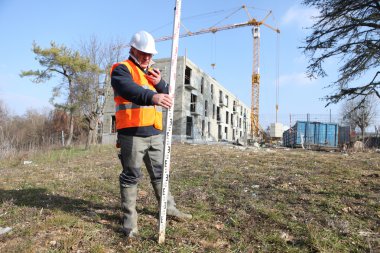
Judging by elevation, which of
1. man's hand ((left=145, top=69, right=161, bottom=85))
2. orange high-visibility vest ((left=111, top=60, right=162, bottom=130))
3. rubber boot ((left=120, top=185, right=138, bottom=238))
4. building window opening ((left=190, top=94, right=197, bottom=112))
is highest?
building window opening ((left=190, top=94, right=197, bottom=112))

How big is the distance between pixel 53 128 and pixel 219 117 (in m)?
22.9

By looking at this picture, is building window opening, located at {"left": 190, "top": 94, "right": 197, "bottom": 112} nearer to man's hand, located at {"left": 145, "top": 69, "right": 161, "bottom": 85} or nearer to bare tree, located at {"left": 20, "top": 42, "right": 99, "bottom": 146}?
bare tree, located at {"left": 20, "top": 42, "right": 99, "bottom": 146}

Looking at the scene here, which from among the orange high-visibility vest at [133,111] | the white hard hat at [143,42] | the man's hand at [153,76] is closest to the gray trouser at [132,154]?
the orange high-visibility vest at [133,111]

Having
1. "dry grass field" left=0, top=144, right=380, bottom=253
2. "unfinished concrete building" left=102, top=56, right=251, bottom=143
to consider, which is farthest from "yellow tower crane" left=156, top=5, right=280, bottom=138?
"dry grass field" left=0, top=144, right=380, bottom=253

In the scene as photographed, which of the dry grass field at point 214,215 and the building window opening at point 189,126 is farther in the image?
the building window opening at point 189,126

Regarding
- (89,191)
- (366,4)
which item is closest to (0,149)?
(89,191)

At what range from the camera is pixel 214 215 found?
3527 millimetres

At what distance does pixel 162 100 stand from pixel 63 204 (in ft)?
7.98

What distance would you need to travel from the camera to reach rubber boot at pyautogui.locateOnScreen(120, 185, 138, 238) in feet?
9.46

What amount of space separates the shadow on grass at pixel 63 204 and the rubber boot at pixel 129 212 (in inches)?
7.9

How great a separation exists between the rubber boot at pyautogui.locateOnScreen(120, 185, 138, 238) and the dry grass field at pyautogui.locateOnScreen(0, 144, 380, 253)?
0.09 meters

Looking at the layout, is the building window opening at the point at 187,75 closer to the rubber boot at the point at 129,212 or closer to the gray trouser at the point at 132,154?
the gray trouser at the point at 132,154

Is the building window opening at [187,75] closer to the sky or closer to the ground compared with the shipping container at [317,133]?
closer to the sky

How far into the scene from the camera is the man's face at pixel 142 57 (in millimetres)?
3061
